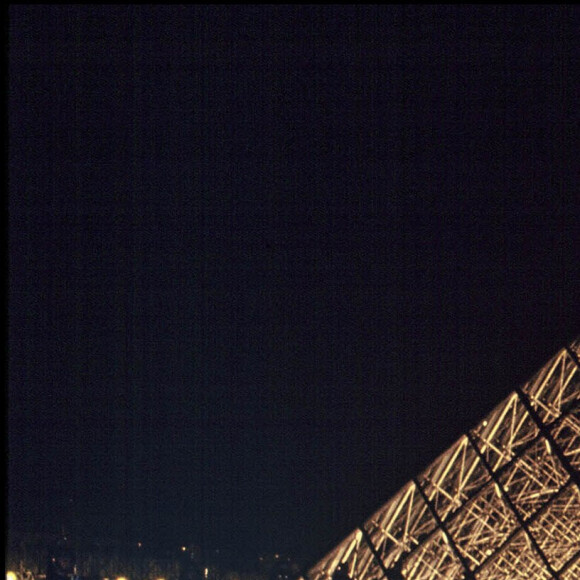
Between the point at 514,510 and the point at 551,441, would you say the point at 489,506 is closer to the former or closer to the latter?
the point at 514,510

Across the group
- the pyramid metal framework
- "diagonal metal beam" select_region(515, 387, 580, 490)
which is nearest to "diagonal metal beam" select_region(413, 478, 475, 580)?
the pyramid metal framework

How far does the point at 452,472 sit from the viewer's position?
1883 cm

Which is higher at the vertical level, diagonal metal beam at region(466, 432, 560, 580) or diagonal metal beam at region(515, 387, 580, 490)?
diagonal metal beam at region(515, 387, 580, 490)

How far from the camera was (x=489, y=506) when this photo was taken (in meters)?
17.5

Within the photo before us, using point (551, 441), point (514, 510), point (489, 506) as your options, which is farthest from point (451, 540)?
point (551, 441)

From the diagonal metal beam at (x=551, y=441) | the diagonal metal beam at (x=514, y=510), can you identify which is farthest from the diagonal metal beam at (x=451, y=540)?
the diagonal metal beam at (x=551, y=441)

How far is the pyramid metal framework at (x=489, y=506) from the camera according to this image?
16.6m

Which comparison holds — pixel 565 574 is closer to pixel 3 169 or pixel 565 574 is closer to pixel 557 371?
pixel 557 371

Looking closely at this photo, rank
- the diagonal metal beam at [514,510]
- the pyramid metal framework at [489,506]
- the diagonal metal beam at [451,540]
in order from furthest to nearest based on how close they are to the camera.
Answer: the pyramid metal framework at [489,506] → the diagonal metal beam at [451,540] → the diagonal metal beam at [514,510]

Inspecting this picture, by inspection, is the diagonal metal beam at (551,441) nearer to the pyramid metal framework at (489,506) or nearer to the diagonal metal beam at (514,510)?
the pyramid metal framework at (489,506)

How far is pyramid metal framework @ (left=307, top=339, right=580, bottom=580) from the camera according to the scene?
16641 mm

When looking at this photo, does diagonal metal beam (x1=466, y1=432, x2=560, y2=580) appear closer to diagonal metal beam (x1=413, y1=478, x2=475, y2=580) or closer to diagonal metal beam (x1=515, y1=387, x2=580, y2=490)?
diagonal metal beam (x1=515, y1=387, x2=580, y2=490)

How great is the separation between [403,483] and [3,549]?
48.7ft

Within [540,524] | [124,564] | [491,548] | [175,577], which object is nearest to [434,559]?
[491,548]
